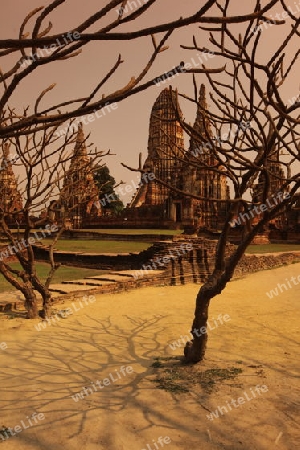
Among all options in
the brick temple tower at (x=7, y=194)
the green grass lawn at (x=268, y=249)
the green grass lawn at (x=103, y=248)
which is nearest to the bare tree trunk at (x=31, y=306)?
the brick temple tower at (x=7, y=194)

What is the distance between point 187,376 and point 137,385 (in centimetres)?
56

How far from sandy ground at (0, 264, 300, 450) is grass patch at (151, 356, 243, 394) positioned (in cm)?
7

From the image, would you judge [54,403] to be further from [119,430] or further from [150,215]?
[150,215]

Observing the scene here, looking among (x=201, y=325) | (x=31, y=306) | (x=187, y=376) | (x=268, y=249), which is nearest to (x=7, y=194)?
(x=31, y=306)

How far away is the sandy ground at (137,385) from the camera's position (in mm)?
2873

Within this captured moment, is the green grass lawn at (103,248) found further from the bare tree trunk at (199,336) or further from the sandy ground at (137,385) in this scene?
the bare tree trunk at (199,336)

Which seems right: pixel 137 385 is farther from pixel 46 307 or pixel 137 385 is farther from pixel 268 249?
pixel 268 249

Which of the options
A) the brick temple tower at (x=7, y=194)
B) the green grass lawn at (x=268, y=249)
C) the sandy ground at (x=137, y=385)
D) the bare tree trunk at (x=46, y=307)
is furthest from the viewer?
the green grass lawn at (x=268, y=249)

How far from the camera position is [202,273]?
36.3 ft

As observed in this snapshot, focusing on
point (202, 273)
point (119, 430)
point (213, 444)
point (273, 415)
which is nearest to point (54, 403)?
point (119, 430)

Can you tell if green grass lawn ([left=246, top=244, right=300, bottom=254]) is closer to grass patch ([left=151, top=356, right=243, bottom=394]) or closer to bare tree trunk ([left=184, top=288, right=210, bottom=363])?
bare tree trunk ([left=184, top=288, right=210, bottom=363])

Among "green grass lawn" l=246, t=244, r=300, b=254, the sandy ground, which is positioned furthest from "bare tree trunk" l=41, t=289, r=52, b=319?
"green grass lawn" l=246, t=244, r=300, b=254

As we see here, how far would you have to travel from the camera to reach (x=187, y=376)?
4004 mm

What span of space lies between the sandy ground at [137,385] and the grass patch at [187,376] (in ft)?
0.22
